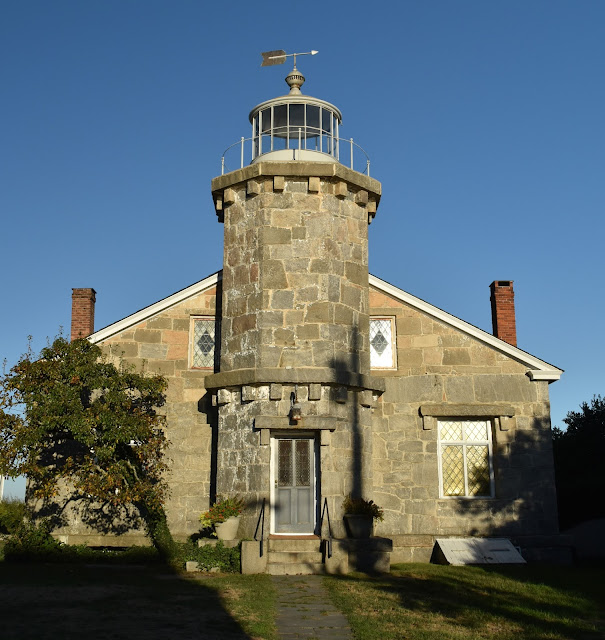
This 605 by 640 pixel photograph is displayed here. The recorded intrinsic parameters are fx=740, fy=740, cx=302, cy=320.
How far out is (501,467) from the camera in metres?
15.7

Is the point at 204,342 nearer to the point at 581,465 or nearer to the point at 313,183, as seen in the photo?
the point at 313,183

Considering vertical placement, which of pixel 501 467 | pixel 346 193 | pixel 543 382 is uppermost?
pixel 346 193

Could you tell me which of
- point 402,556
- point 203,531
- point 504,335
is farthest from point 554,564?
point 203,531

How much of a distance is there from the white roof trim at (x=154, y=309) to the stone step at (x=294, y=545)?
5.86 m

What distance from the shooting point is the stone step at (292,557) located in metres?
12.6

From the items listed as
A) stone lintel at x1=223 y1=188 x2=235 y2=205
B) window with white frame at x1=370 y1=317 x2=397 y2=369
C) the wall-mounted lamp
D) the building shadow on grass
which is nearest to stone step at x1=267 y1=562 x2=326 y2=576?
the building shadow on grass

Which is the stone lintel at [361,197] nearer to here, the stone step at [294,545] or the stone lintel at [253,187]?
the stone lintel at [253,187]

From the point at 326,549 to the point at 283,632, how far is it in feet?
14.9

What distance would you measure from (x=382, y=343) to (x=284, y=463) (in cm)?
403

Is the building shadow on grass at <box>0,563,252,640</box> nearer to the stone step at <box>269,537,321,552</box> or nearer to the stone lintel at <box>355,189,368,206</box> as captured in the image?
the stone step at <box>269,537,321,552</box>

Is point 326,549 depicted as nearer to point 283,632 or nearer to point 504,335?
point 283,632

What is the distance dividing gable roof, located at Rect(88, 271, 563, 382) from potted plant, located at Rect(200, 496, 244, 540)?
4899 mm

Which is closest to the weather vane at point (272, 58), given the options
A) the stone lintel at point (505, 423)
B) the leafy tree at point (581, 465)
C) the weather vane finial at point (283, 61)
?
the weather vane finial at point (283, 61)

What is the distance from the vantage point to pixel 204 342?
53.2 feet
